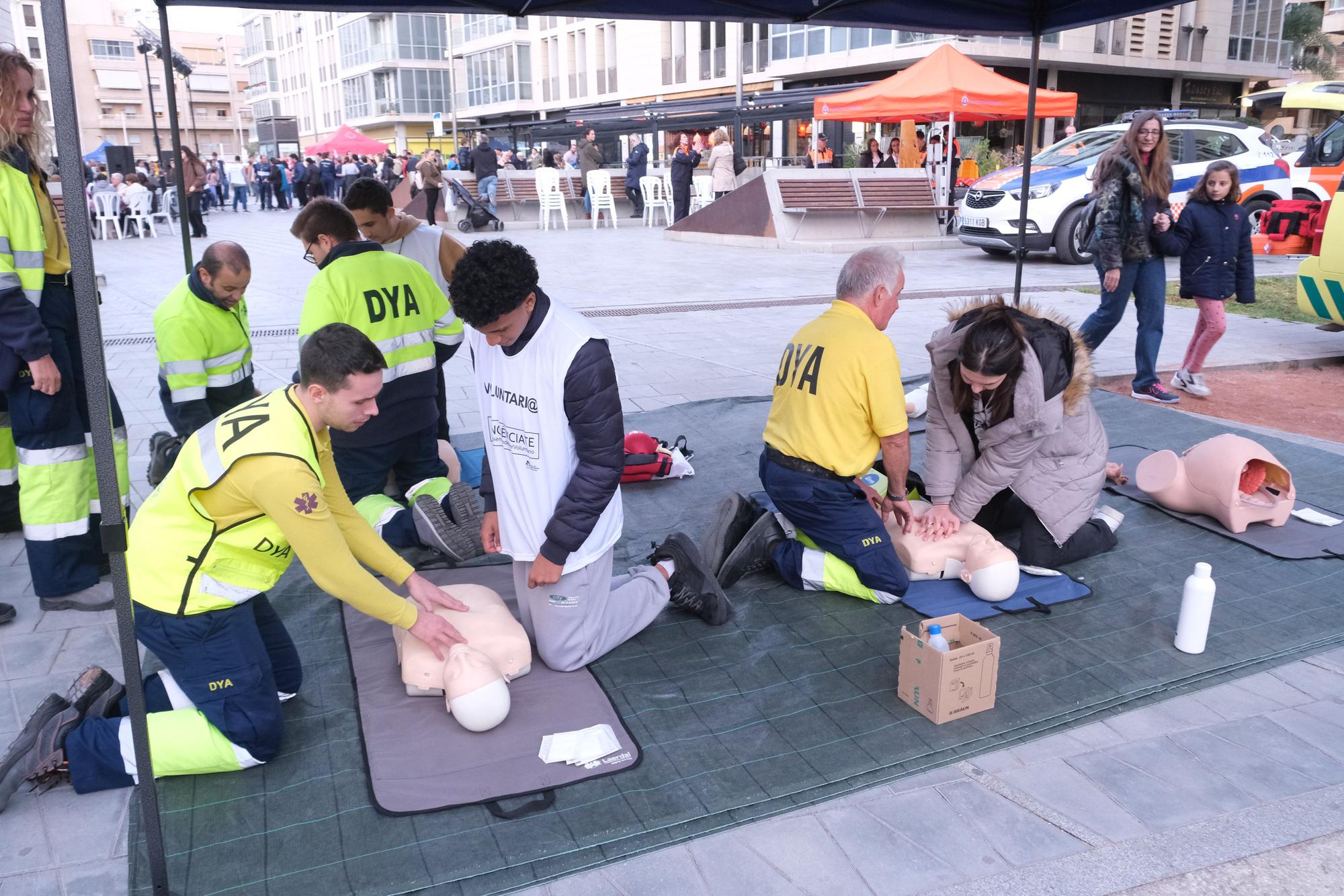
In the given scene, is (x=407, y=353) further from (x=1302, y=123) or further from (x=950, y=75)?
(x=1302, y=123)

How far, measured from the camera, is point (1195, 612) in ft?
11.4

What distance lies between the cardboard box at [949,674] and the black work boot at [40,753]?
2.54 metres

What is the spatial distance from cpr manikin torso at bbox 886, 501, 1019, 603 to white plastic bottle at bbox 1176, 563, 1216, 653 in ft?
2.01

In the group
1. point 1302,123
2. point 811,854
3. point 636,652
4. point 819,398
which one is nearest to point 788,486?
point 819,398

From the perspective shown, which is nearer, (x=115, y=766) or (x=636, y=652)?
(x=115, y=766)

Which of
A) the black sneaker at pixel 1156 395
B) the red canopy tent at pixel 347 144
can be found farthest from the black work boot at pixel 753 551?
the red canopy tent at pixel 347 144

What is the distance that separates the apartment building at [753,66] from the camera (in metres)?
28.8

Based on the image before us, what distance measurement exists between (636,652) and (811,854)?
1166mm

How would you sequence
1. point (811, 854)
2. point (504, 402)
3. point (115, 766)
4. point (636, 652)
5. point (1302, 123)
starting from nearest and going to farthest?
1. point (811, 854)
2. point (115, 766)
3. point (504, 402)
4. point (636, 652)
5. point (1302, 123)

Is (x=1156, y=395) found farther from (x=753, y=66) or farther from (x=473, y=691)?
(x=753, y=66)

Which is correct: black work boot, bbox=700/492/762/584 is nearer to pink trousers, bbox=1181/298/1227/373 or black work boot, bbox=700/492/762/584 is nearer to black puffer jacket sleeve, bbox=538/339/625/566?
black puffer jacket sleeve, bbox=538/339/625/566

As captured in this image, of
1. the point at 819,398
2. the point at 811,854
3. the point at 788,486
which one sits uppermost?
the point at 819,398

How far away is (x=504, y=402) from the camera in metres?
3.18

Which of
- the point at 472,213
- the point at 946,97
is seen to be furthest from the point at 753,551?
the point at 472,213
